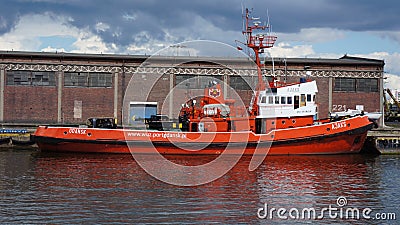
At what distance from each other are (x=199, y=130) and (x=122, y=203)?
14370mm

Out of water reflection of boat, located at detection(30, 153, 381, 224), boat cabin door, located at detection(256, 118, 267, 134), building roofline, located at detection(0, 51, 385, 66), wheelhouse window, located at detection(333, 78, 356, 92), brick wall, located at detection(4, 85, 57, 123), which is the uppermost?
building roofline, located at detection(0, 51, 385, 66)

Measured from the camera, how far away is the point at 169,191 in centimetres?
1944

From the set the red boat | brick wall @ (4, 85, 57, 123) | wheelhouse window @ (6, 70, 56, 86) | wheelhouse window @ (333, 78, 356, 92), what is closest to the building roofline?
wheelhouse window @ (6, 70, 56, 86)

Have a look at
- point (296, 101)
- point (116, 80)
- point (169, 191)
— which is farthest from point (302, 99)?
point (116, 80)

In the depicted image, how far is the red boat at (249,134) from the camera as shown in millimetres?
30625

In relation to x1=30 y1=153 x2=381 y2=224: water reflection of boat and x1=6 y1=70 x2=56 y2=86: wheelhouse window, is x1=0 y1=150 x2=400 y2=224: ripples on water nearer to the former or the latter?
x1=30 y1=153 x2=381 y2=224: water reflection of boat

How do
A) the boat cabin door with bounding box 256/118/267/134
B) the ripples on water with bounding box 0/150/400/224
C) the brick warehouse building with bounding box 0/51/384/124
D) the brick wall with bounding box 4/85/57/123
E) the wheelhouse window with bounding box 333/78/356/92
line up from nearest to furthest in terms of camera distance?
the ripples on water with bounding box 0/150/400/224
the boat cabin door with bounding box 256/118/267/134
the brick wall with bounding box 4/85/57/123
the brick warehouse building with bounding box 0/51/384/124
the wheelhouse window with bounding box 333/78/356/92

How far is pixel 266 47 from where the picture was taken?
3244cm

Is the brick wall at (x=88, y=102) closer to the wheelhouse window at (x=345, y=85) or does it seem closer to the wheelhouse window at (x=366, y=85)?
the wheelhouse window at (x=345, y=85)

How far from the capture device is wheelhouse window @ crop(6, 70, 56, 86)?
137 ft

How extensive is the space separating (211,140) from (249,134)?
2022mm

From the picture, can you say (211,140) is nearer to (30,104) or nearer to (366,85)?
(30,104)

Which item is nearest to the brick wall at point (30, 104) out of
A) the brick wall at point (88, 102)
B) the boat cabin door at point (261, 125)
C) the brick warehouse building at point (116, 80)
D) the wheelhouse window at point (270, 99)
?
the brick warehouse building at point (116, 80)

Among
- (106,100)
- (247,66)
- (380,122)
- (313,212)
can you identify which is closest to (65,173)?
(313,212)
